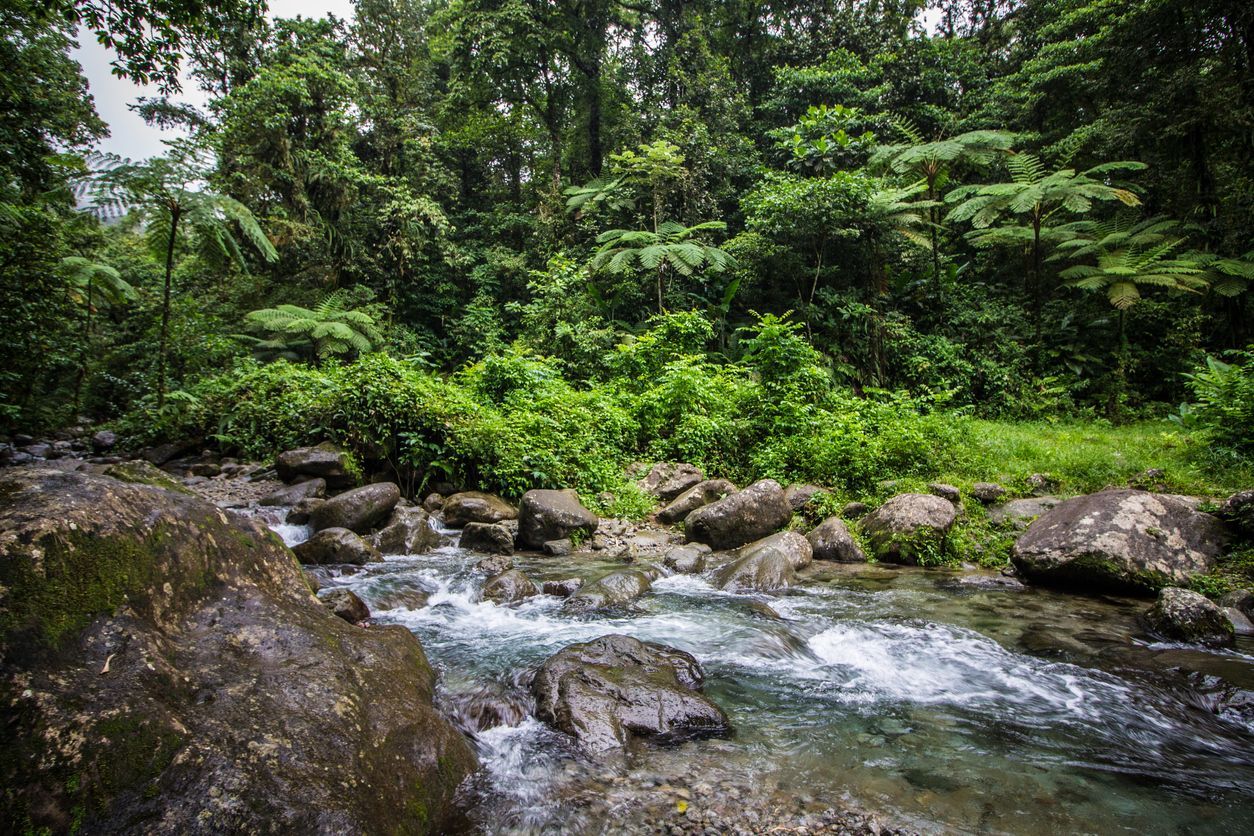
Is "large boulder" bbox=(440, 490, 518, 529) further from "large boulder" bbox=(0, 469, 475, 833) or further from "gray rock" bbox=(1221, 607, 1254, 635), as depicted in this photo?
"gray rock" bbox=(1221, 607, 1254, 635)

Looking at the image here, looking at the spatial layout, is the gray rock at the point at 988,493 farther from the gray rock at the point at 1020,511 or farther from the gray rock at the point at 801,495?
the gray rock at the point at 801,495

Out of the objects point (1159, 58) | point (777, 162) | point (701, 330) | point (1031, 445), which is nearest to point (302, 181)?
point (701, 330)

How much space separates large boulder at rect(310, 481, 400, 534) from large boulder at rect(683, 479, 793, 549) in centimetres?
408

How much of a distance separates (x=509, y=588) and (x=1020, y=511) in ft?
19.7

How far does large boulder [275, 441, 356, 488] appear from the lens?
855 centimetres

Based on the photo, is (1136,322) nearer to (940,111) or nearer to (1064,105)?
(1064,105)

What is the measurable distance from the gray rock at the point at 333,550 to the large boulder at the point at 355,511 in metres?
0.74

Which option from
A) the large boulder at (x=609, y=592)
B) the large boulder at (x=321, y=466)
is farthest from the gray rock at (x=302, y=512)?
the large boulder at (x=609, y=592)

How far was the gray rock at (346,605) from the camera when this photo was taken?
4.27m

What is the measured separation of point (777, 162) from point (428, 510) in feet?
55.6

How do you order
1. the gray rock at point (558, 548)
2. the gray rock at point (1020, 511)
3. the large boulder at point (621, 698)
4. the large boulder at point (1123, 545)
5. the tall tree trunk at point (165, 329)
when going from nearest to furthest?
the large boulder at point (621, 698) → the large boulder at point (1123, 545) → the gray rock at point (1020, 511) → the gray rock at point (558, 548) → the tall tree trunk at point (165, 329)

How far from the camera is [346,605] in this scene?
14.3 feet

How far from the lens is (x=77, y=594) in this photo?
201cm

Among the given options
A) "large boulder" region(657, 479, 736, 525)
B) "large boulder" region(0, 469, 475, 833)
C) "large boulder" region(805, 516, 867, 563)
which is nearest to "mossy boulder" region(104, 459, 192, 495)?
"large boulder" region(0, 469, 475, 833)
